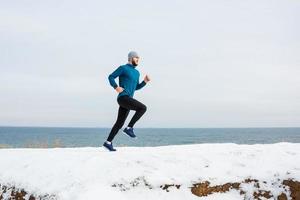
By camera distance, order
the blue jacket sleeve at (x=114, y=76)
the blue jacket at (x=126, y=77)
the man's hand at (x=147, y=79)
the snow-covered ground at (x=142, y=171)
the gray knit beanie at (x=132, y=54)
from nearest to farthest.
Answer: the snow-covered ground at (x=142, y=171)
the blue jacket sleeve at (x=114, y=76)
the blue jacket at (x=126, y=77)
the gray knit beanie at (x=132, y=54)
the man's hand at (x=147, y=79)

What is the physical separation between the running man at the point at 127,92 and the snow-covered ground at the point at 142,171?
82 cm

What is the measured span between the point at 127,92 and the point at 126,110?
15.3 inches

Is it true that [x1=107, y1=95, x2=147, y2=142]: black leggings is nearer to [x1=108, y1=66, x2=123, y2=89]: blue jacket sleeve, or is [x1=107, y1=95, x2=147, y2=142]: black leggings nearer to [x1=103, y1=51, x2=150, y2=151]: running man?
[x1=103, y1=51, x2=150, y2=151]: running man

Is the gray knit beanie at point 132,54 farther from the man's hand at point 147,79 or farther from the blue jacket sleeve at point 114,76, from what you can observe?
the man's hand at point 147,79

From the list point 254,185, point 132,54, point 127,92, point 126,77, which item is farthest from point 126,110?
point 254,185

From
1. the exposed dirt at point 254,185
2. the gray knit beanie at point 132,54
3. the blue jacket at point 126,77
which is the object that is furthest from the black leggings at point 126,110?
the exposed dirt at point 254,185

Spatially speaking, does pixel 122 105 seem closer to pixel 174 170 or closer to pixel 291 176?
pixel 174 170

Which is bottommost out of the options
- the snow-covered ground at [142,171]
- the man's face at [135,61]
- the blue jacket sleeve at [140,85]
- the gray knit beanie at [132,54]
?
the snow-covered ground at [142,171]

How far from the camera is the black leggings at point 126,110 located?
348 inches

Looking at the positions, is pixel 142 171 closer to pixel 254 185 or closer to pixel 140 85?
pixel 254 185

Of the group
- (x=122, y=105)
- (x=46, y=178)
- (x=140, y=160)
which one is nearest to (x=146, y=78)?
(x=122, y=105)

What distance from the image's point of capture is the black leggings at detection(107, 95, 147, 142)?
8.84 meters

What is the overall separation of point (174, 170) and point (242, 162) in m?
1.44

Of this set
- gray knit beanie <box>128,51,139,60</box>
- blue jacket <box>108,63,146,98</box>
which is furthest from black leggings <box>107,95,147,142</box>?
gray knit beanie <box>128,51,139,60</box>
